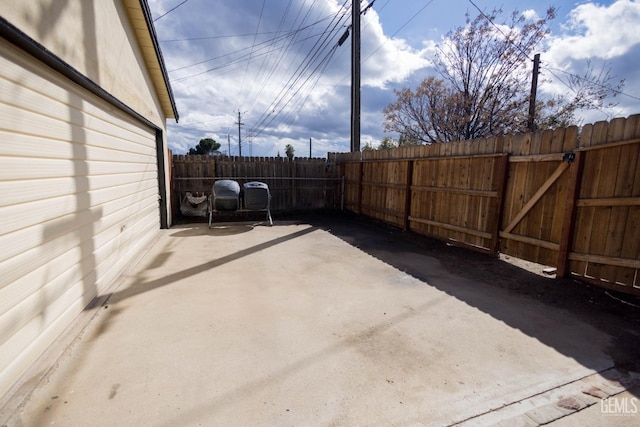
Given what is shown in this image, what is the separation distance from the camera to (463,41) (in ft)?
37.8

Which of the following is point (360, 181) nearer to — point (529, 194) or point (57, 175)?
point (529, 194)

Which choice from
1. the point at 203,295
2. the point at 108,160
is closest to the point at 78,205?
the point at 108,160

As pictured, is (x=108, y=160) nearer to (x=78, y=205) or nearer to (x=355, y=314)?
(x=78, y=205)

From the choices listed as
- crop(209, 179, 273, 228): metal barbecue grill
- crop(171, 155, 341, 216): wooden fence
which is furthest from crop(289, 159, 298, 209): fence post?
crop(209, 179, 273, 228): metal barbecue grill

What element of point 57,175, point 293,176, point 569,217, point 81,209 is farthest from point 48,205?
point 293,176

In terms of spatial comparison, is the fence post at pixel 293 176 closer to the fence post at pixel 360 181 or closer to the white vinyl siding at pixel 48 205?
the fence post at pixel 360 181

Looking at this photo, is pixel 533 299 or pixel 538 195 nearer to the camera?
pixel 533 299

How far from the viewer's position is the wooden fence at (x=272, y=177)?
27.7 ft

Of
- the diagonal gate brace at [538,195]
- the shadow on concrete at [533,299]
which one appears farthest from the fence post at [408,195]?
the diagonal gate brace at [538,195]

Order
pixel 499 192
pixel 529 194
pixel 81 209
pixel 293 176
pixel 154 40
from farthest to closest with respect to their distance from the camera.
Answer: pixel 293 176
pixel 154 40
pixel 499 192
pixel 529 194
pixel 81 209

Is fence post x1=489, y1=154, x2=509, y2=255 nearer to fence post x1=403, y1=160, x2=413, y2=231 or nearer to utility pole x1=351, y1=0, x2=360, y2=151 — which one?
fence post x1=403, y1=160, x2=413, y2=231

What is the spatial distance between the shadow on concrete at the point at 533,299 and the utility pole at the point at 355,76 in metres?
5.19

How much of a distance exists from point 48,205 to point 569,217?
18.0ft

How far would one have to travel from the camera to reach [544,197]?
4.13m
